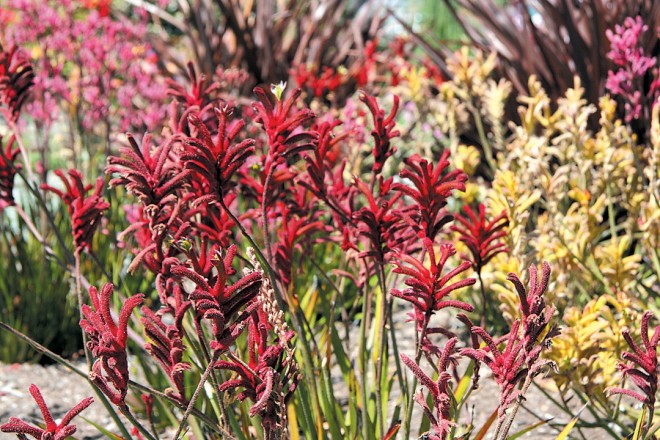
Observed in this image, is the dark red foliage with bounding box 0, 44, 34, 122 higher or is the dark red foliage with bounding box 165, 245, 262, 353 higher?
the dark red foliage with bounding box 0, 44, 34, 122

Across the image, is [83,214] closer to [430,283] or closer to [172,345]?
[172,345]

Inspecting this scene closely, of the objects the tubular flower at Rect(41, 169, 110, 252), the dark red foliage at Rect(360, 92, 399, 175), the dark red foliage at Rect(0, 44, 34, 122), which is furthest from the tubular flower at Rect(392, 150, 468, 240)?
the dark red foliage at Rect(0, 44, 34, 122)

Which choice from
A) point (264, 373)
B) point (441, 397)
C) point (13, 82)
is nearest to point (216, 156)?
point (264, 373)

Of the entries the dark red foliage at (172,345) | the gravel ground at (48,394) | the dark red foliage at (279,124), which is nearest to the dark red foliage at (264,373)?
the dark red foliage at (172,345)

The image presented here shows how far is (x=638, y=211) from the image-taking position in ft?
8.17

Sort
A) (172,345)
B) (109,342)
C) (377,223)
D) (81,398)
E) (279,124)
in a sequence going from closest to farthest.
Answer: (109,342) < (172,345) < (279,124) < (377,223) < (81,398)

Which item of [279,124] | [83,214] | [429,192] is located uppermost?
[279,124]

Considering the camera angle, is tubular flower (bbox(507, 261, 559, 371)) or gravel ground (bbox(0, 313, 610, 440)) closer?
tubular flower (bbox(507, 261, 559, 371))

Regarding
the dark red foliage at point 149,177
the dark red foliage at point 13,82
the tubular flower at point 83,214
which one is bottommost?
the tubular flower at point 83,214

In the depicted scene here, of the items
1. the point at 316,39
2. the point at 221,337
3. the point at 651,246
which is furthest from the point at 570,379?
the point at 316,39

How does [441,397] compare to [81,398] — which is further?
[81,398]

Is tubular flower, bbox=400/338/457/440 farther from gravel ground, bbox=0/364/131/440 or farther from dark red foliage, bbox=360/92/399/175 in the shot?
gravel ground, bbox=0/364/131/440

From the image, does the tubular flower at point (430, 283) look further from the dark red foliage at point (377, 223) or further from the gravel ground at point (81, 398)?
the gravel ground at point (81, 398)

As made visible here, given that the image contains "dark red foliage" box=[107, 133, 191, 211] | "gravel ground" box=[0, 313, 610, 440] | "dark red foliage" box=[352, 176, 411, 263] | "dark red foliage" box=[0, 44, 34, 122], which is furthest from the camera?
"gravel ground" box=[0, 313, 610, 440]
